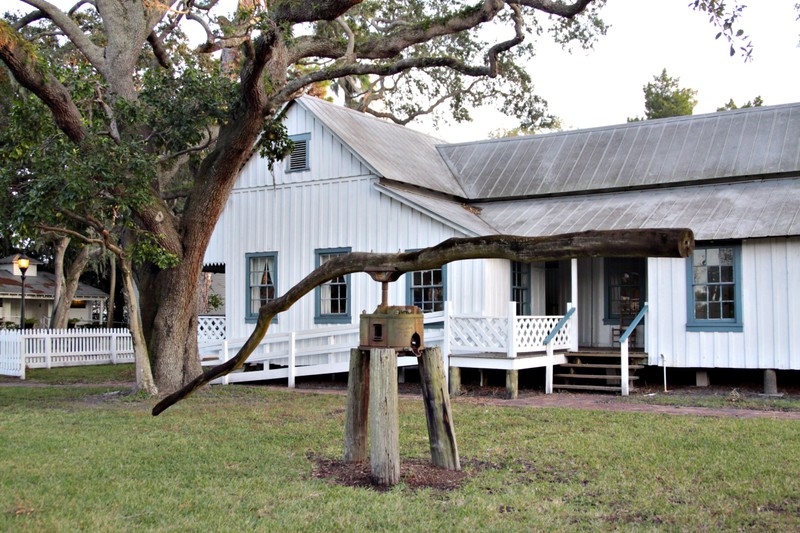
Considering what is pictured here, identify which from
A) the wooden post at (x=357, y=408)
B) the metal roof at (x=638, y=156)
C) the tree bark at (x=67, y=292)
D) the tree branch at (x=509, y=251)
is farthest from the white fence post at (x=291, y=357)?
the tree bark at (x=67, y=292)

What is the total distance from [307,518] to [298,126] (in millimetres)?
14812

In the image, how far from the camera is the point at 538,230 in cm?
1800

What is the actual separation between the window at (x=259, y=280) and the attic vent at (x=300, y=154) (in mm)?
2194

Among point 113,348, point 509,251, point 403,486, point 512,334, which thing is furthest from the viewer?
point 113,348

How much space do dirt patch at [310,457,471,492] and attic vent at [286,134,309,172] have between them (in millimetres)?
12468

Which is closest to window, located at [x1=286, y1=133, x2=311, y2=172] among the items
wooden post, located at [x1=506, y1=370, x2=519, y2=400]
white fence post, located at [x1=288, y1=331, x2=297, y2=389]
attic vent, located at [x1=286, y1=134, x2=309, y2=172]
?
attic vent, located at [x1=286, y1=134, x2=309, y2=172]

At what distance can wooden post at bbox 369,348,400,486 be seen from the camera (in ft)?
25.0

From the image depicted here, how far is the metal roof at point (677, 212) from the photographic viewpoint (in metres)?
16.1

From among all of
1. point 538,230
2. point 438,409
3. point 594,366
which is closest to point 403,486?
point 438,409

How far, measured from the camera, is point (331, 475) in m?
8.16

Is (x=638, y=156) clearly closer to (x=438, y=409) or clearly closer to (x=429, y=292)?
(x=429, y=292)

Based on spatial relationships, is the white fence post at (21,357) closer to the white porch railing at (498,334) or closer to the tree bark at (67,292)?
the tree bark at (67,292)

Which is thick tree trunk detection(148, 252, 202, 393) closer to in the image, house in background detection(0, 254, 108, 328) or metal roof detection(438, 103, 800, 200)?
A: metal roof detection(438, 103, 800, 200)

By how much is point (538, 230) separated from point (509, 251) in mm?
A: 12166
